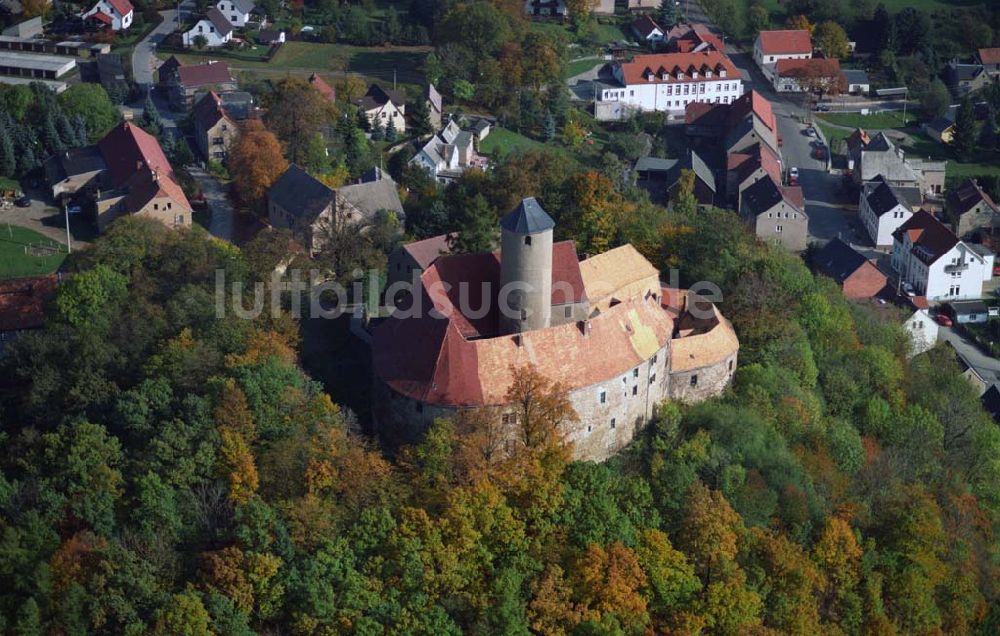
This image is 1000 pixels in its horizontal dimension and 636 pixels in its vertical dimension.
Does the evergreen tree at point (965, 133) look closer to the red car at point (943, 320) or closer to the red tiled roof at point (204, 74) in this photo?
the red car at point (943, 320)

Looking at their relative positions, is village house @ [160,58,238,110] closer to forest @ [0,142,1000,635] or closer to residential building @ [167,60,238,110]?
residential building @ [167,60,238,110]

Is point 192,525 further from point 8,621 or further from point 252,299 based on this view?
point 252,299

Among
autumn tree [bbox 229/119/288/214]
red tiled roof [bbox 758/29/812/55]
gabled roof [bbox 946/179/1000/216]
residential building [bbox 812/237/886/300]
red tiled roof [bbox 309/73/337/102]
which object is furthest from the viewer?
red tiled roof [bbox 758/29/812/55]

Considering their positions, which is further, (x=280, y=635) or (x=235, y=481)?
(x=235, y=481)

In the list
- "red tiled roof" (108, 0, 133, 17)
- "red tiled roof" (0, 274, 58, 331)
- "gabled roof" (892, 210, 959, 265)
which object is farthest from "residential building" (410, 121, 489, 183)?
"red tiled roof" (108, 0, 133, 17)

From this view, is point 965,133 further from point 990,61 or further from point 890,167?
point 990,61

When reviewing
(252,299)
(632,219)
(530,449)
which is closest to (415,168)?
(632,219)

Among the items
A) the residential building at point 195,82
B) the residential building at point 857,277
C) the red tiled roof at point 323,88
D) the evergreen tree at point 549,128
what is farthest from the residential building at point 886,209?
the residential building at point 195,82
